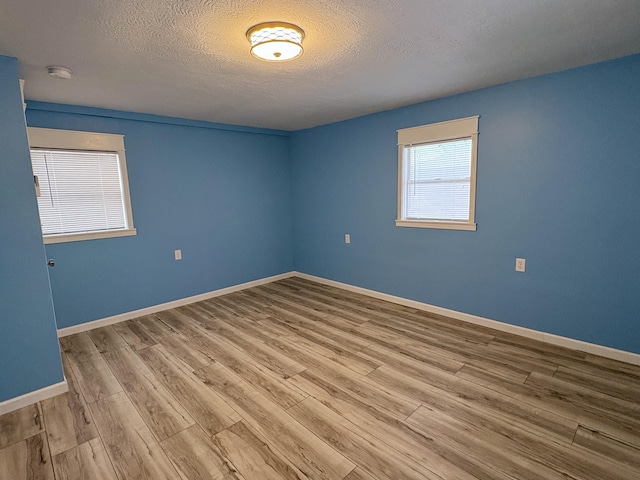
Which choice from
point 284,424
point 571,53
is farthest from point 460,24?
point 284,424

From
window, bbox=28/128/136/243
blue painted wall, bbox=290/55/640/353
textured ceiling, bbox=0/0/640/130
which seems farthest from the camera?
window, bbox=28/128/136/243

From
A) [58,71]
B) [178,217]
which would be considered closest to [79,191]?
[178,217]

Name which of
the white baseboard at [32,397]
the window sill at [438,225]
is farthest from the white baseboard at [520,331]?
the white baseboard at [32,397]

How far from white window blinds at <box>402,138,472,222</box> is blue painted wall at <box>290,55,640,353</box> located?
160mm

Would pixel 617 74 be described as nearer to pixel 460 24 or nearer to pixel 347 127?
pixel 460 24

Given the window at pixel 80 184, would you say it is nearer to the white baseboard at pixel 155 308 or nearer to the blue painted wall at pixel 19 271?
the white baseboard at pixel 155 308

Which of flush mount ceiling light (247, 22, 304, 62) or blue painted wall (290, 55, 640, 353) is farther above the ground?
flush mount ceiling light (247, 22, 304, 62)

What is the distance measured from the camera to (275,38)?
1.72 m

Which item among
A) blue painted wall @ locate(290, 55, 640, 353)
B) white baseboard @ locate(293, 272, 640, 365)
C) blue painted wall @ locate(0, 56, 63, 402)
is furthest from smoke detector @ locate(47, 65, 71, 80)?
white baseboard @ locate(293, 272, 640, 365)

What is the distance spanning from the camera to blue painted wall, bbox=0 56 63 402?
2.01 m

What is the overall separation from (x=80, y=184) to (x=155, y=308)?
5.23ft

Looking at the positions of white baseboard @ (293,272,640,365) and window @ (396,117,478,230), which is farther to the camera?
window @ (396,117,478,230)

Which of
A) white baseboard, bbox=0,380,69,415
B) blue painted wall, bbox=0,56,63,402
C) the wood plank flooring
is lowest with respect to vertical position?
the wood plank flooring

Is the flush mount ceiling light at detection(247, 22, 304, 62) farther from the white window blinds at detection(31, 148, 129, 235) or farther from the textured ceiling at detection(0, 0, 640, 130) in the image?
the white window blinds at detection(31, 148, 129, 235)
